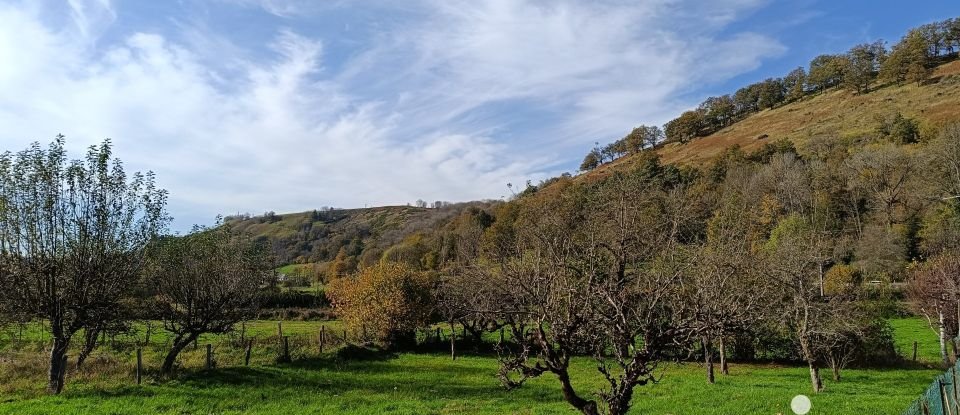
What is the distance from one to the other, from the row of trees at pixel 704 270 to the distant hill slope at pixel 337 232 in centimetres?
3182

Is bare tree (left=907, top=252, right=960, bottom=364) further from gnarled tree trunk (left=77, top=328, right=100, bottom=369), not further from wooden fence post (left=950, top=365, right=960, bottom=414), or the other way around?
gnarled tree trunk (left=77, top=328, right=100, bottom=369)

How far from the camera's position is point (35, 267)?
1869 centimetres

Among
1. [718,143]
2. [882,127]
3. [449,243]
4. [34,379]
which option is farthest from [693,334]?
[718,143]

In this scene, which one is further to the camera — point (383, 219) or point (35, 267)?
point (383, 219)

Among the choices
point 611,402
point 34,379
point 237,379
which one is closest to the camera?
point 611,402

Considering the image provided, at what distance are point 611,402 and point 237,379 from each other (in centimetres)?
1856

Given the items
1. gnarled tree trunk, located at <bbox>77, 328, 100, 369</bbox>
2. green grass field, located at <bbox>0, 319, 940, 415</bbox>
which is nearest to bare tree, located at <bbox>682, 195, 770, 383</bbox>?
green grass field, located at <bbox>0, 319, 940, 415</bbox>

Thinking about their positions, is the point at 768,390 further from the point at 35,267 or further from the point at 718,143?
the point at 718,143

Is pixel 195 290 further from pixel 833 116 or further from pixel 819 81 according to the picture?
pixel 819 81

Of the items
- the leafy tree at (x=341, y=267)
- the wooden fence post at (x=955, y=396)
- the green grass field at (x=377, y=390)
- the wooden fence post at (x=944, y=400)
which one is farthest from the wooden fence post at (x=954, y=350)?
the leafy tree at (x=341, y=267)

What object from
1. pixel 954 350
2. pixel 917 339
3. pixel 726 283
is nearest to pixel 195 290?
pixel 726 283

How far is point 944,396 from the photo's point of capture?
4457mm

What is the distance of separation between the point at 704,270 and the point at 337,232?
157380 mm

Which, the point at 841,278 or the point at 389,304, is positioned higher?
the point at 389,304
